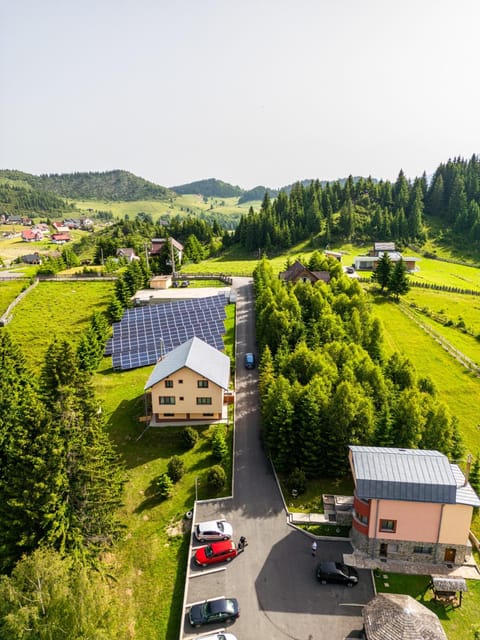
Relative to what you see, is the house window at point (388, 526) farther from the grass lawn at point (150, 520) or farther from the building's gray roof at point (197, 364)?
the building's gray roof at point (197, 364)

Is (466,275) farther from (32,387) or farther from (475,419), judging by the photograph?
(32,387)

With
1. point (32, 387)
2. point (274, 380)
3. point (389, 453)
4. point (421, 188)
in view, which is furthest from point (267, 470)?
point (421, 188)

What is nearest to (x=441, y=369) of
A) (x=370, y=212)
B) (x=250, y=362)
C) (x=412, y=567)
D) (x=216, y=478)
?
(x=250, y=362)

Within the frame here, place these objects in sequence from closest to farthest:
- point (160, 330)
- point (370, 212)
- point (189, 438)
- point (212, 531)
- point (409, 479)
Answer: point (409, 479)
point (212, 531)
point (189, 438)
point (160, 330)
point (370, 212)

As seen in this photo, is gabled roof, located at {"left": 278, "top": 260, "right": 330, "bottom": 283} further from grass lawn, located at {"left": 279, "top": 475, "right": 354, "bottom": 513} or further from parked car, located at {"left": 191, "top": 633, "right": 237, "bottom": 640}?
parked car, located at {"left": 191, "top": 633, "right": 237, "bottom": 640}

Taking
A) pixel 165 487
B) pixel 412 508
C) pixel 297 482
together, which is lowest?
pixel 165 487

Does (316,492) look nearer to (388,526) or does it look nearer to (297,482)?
(297,482)
